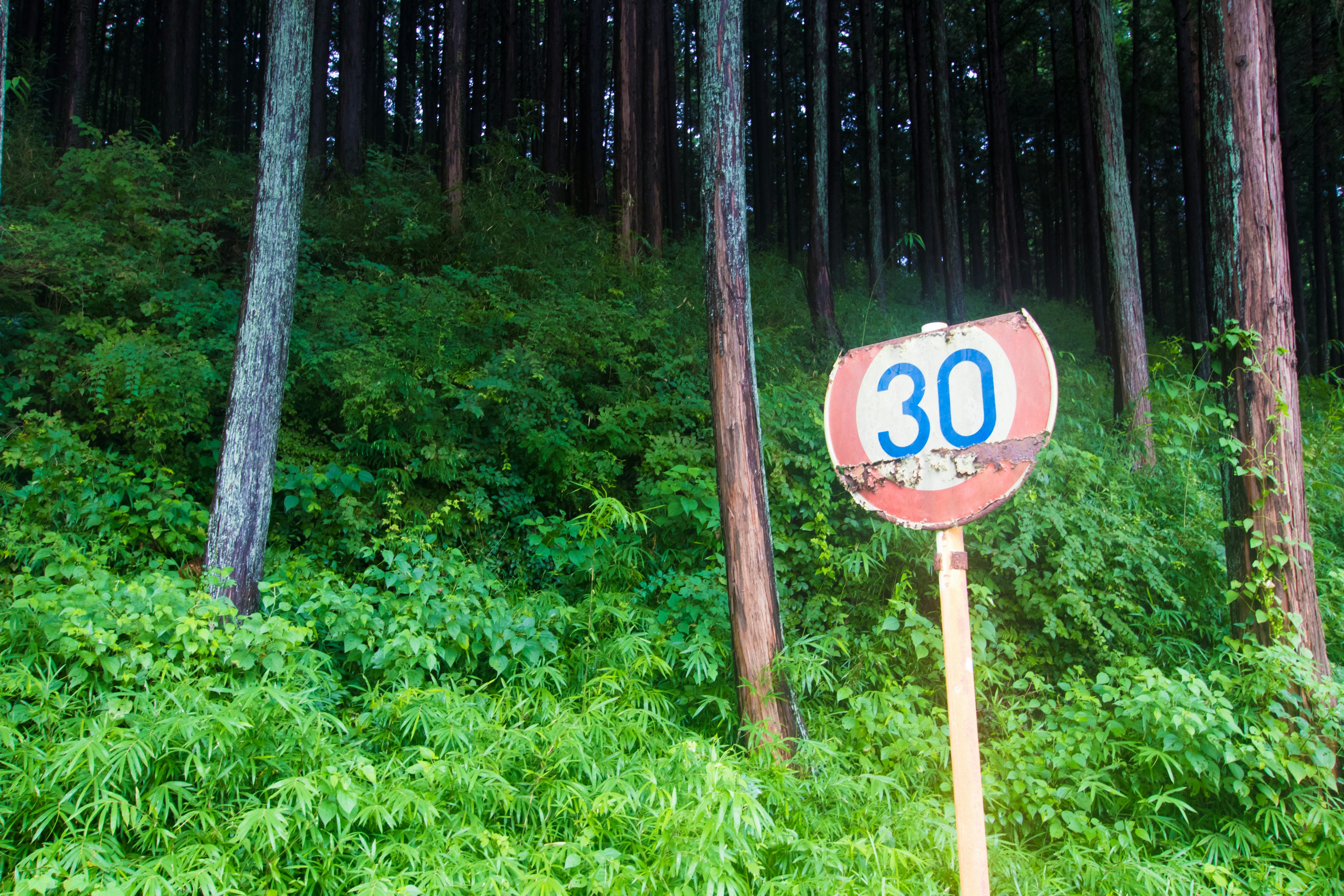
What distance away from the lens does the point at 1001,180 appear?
19.9 metres

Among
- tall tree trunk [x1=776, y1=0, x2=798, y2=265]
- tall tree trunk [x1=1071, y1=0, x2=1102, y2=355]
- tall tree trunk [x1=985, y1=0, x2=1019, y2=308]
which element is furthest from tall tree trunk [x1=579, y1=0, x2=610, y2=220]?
tall tree trunk [x1=985, y1=0, x2=1019, y2=308]

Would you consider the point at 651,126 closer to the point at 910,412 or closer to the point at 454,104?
the point at 454,104

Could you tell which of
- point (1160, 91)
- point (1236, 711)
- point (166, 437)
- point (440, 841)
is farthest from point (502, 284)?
point (1160, 91)

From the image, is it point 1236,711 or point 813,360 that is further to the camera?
point 813,360

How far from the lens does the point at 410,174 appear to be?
1110 cm

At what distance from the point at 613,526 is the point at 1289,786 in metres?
4.21

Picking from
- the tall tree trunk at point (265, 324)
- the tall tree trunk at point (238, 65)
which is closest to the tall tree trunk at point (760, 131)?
the tall tree trunk at point (238, 65)

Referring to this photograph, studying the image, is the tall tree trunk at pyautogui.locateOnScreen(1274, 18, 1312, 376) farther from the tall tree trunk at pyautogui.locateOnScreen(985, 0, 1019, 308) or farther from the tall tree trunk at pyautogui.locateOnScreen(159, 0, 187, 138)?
the tall tree trunk at pyautogui.locateOnScreen(159, 0, 187, 138)

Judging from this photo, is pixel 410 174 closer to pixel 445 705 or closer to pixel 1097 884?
pixel 445 705

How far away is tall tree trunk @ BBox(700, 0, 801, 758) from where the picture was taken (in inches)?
156

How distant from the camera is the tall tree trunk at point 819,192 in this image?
435 inches

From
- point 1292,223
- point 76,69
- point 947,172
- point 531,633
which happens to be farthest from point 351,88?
point 1292,223

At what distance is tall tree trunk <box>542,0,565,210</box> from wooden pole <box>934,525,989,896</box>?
1250cm

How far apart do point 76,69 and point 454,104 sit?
5.66 meters
